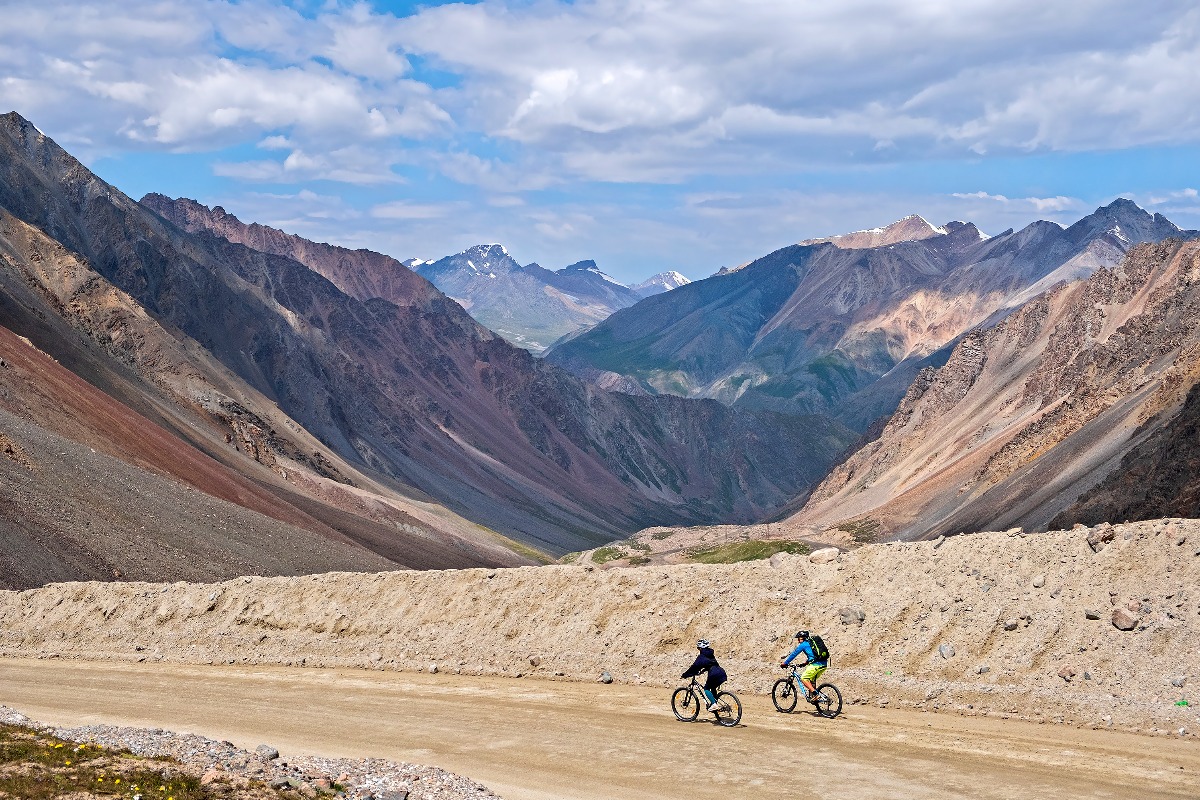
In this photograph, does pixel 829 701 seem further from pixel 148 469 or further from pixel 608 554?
pixel 608 554

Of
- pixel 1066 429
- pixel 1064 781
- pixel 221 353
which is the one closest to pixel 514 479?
pixel 221 353

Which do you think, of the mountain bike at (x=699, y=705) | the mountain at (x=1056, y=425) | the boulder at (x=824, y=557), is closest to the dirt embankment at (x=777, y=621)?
the boulder at (x=824, y=557)

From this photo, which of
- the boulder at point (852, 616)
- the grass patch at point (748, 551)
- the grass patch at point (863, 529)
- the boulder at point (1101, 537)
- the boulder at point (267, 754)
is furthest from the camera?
the grass patch at point (863, 529)

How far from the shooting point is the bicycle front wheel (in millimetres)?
26922

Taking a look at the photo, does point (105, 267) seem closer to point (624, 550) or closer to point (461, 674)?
point (624, 550)

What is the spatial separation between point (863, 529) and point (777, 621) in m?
83.2

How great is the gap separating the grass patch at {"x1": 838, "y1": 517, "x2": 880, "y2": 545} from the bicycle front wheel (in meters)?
80.3

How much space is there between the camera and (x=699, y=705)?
26.2m

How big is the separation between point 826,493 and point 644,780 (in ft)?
512

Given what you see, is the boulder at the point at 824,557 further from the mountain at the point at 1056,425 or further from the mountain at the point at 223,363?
the mountain at the point at 223,363

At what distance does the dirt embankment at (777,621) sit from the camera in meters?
26.7

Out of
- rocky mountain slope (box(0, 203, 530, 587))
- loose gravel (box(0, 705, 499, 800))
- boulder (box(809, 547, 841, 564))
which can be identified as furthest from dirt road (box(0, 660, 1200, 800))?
rocky mountain slope (box(0, 203, 530, 587))

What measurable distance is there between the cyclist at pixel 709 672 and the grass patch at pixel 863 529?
8231 cm


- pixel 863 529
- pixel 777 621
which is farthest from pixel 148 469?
pixel 863 529
